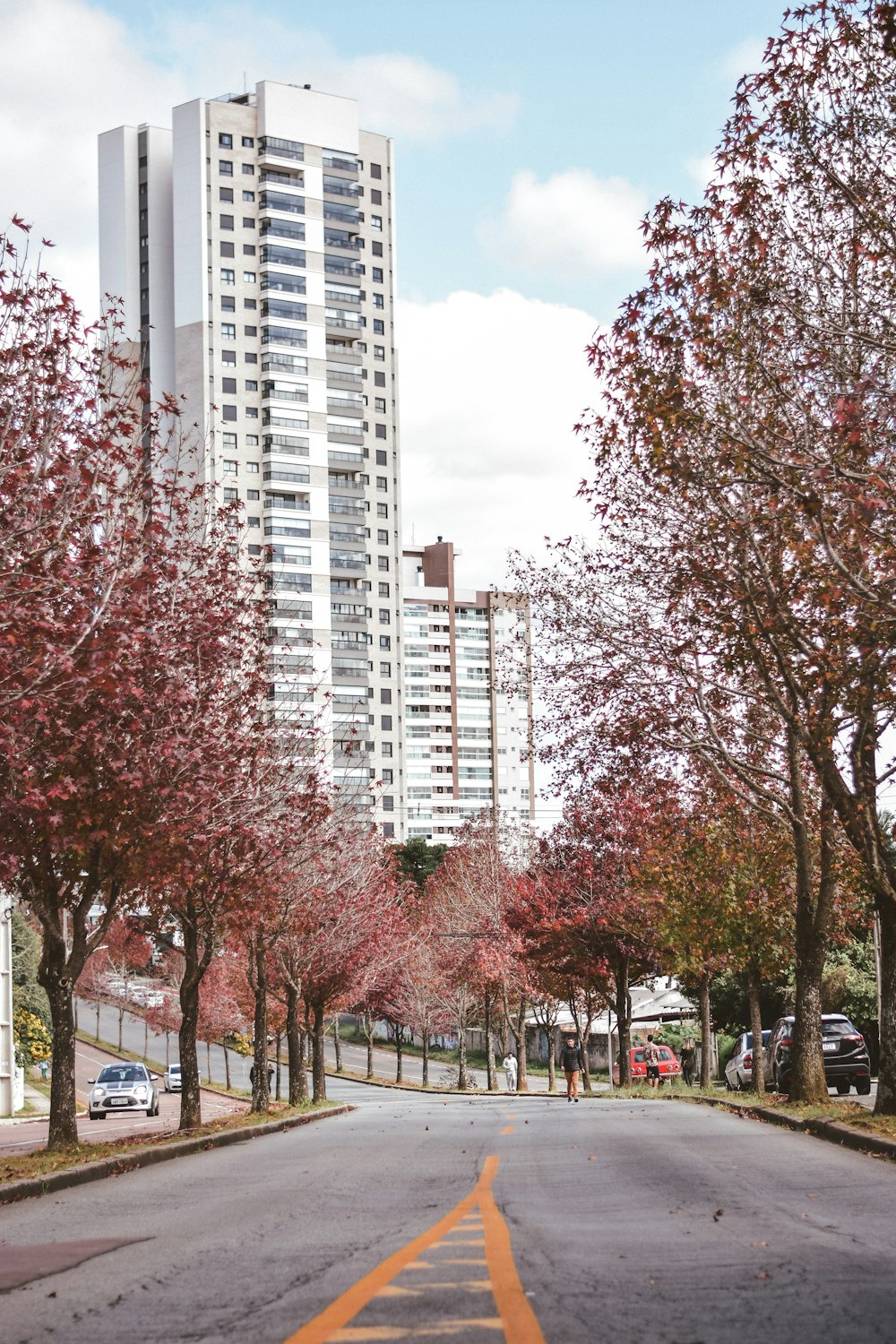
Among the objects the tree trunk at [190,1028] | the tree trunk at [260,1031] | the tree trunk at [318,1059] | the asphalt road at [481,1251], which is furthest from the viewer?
the tree trunk at [318,1059]

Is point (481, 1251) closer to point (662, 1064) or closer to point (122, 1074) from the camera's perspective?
point (122, 1074)

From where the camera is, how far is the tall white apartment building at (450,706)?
159 metres

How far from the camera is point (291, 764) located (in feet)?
86.6

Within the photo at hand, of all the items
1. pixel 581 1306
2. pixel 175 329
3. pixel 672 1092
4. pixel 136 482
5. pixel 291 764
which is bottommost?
pixel 672 1092

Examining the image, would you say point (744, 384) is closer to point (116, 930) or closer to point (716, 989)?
point (716, 989)

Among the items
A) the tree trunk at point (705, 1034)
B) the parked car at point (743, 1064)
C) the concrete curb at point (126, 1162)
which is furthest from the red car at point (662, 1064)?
the concrete curb at point (126, 1162)

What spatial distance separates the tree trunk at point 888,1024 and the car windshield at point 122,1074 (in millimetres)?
32611

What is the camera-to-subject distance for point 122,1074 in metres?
48.7

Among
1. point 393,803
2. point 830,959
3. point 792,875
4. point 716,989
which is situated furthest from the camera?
point 393,803

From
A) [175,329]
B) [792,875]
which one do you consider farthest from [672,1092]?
[175,329]

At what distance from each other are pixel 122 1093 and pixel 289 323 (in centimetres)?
7802

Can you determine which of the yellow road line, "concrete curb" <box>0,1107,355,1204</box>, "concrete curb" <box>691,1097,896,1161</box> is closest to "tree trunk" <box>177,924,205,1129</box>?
"concrete curb" <box>0,1107,355,1204</box>

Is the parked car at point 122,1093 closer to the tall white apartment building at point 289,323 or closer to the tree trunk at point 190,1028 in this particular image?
the tree trunk at point 190,1028

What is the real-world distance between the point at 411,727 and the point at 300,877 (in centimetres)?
12488
